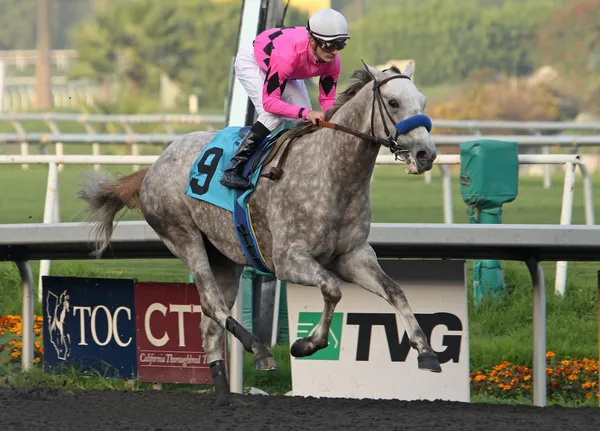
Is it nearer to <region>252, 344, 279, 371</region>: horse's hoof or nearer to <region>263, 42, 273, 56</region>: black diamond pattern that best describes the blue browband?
<region>263, 42, 273, 56</region>: black diamond pattern

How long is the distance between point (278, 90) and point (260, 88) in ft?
1.07

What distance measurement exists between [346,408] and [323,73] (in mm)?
1369

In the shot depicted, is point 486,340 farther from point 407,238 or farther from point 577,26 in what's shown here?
point 577,26

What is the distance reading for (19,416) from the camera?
16.4 feet

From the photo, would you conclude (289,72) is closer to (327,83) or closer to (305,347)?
(327,83)

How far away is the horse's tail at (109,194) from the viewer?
625 cm

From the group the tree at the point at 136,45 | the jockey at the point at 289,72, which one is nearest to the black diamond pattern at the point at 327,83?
the jockey at the point at 289,72

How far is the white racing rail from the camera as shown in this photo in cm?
527

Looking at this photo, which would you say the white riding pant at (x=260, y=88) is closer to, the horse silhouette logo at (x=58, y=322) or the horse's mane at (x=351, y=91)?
the horse's mane at (x=351, y=91)

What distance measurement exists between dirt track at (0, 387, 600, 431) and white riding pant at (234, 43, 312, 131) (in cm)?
117

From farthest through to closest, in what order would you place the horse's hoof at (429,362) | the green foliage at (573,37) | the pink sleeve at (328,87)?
the green foliage at (573,37) < the pink sleeve at (328,87) < the horse's hoof at (429,362)

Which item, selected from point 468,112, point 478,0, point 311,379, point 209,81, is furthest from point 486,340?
point 478,0

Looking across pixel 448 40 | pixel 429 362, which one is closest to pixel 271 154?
pixel 429 362

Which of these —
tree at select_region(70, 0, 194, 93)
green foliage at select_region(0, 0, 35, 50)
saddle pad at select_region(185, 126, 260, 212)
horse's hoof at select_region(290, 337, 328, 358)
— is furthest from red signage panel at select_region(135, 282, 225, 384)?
green foliage at select_region(0, 0, 35, 50)
